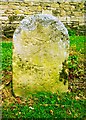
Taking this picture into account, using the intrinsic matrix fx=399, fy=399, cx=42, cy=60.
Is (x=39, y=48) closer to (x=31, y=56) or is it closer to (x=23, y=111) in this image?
(x=31, y=56)

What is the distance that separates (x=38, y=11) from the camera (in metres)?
8.20

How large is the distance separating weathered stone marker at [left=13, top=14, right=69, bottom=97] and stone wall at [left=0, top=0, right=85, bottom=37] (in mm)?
3291

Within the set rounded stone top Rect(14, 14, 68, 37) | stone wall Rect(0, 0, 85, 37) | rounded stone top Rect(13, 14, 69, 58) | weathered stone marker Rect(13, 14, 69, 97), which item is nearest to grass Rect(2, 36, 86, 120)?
weathered stone marker Rect(13, 14, 69, 97)

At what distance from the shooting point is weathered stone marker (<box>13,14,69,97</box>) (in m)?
4.63

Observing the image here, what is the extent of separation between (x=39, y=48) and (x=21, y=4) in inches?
144

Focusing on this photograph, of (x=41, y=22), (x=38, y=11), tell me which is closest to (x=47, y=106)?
(x=41, y=22)

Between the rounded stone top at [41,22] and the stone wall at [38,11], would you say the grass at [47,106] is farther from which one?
the stone wall at [38,11]

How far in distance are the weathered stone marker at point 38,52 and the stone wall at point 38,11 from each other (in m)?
3.29

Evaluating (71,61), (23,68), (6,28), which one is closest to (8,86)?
(23,68)

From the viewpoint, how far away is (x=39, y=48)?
4691 millimetres

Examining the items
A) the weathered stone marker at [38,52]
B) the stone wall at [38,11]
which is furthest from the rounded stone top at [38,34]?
the stone wall at [38,11]

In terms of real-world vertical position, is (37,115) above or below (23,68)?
below

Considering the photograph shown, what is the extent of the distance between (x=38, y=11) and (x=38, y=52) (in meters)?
3.63

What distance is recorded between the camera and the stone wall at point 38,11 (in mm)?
8125
